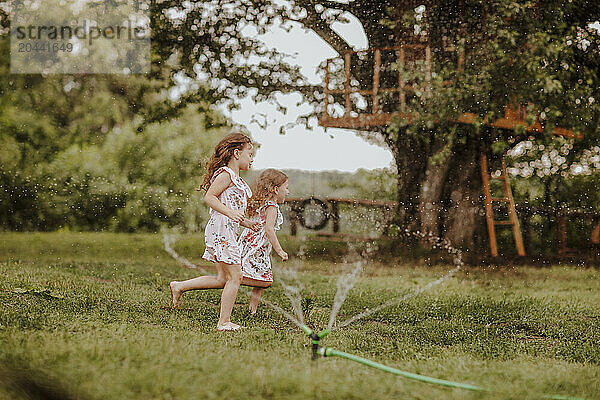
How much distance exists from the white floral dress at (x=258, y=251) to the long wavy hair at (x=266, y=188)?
0.04m

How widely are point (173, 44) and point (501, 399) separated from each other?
31.3ft

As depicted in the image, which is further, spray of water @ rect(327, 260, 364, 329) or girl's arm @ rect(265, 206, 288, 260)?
spray of water @ rect(327, 260, 364, 329)

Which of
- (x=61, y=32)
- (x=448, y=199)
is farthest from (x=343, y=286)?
(x=61, y=32)

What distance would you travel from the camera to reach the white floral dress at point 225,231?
13.2 ft

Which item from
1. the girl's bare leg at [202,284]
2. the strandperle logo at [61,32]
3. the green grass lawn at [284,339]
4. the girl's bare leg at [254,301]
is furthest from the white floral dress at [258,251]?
the strandperle logo at [61,32]

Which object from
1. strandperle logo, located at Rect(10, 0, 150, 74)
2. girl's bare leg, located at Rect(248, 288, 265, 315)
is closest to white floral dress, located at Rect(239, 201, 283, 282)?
girl's bare leg, located at Rect(248, 288, 265, 315)

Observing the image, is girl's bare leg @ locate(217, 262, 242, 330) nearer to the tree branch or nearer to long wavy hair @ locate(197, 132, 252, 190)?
long wavy hair @ locate(197, 132, 252, 190)

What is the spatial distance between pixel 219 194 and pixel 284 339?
998mm

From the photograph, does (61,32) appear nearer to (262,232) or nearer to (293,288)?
(293,288)

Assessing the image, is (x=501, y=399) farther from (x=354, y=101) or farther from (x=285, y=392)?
(x=354, y=101)

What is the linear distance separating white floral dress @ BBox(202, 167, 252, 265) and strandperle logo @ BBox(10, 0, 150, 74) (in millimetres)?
7372

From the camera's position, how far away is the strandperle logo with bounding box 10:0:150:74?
38.9 ft

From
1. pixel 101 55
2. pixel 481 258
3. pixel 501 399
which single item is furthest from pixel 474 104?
pixel 101 55

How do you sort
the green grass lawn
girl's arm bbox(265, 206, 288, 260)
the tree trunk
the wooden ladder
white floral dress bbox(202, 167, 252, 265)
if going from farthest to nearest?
the tree trunk, the wooden ladder, girl's arm bbox(265, 206, 288, 260), white floral dress bbox(202, 167, 252, 265), the green grass lawn
